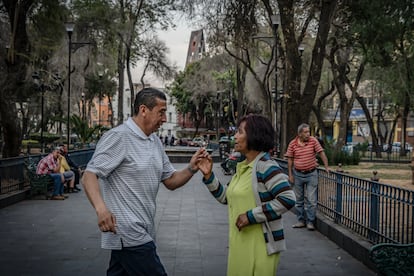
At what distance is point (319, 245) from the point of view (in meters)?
8.40

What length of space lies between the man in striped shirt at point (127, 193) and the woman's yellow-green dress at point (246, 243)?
18.8 inches

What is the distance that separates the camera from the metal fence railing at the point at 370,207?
6246mm

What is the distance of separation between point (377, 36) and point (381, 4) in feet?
22.4

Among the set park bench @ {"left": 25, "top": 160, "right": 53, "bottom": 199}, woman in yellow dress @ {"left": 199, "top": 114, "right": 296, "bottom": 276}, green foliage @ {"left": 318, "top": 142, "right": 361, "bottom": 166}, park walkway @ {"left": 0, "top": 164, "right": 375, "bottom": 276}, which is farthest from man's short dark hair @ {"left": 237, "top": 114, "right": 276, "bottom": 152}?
green foliage @ {"left": 318, "top": 142, "right": 361, "bottom": 166}

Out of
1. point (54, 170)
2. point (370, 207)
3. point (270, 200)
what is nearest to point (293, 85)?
point (54, 170)

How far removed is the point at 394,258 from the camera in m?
4.60

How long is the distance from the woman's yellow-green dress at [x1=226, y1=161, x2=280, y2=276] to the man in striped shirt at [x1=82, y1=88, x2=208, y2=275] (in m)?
0.48

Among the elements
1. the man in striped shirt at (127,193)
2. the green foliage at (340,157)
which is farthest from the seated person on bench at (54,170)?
the green foliage at (340,157)

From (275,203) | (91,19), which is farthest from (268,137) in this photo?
(91,19)

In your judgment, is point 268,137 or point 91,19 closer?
point 268,137

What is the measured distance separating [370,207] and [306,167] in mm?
2219

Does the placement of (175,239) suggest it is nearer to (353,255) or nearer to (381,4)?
(353,255)

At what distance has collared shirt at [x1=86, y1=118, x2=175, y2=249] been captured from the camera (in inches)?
138

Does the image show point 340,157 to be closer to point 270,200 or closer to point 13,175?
point 13,175
